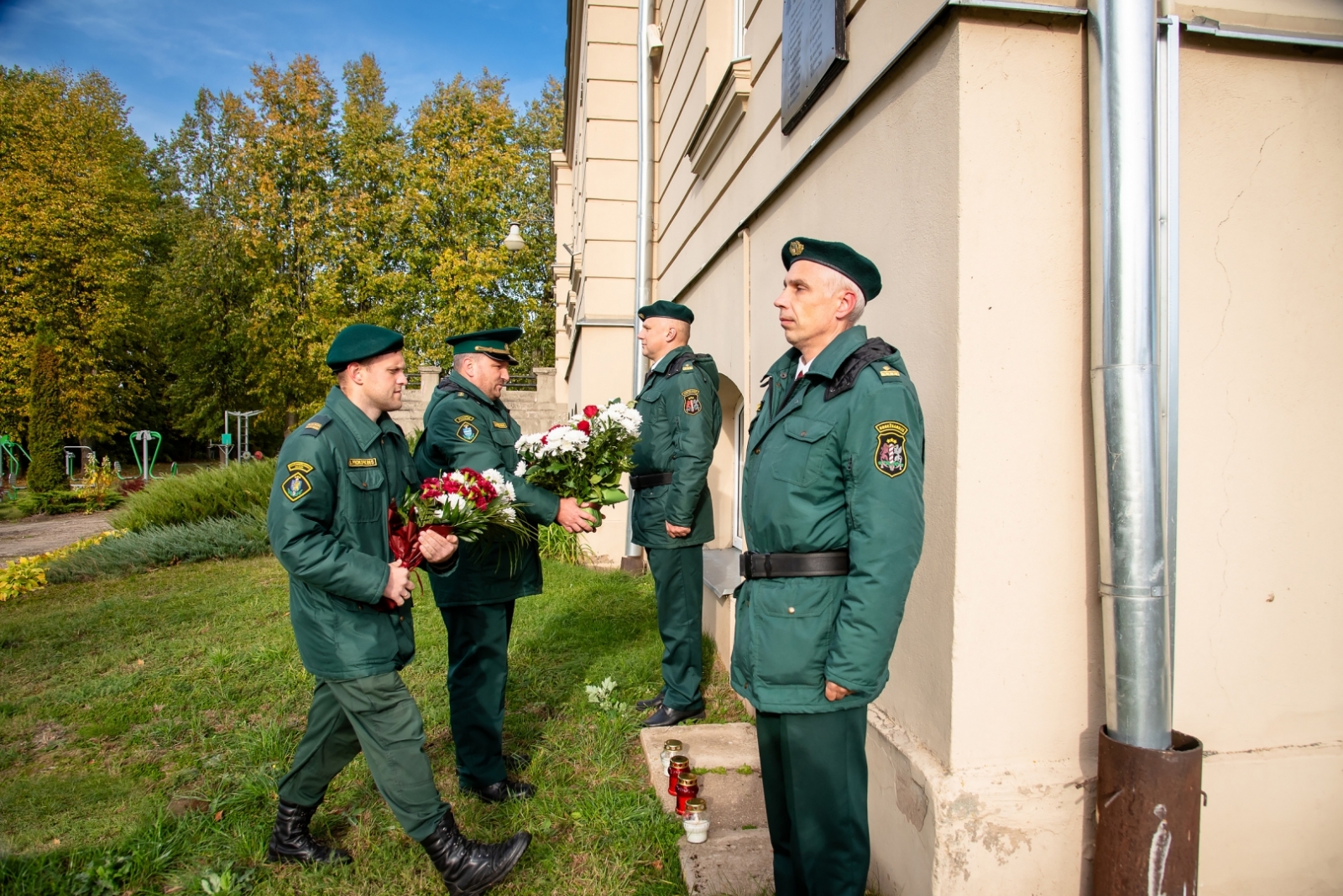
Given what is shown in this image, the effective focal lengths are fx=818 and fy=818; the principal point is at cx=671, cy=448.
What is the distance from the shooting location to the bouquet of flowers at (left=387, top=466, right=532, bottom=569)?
3.02 metres

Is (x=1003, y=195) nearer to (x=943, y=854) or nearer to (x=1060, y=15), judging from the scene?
(x=1060, y=15)

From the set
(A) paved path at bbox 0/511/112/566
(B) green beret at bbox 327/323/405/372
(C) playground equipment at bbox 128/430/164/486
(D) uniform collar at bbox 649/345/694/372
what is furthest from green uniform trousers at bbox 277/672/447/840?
(C) playground equipment at bbox 128/430/164/486

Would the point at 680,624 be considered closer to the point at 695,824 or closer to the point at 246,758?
the point at 695,824

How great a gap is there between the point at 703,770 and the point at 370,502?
76.0 inches

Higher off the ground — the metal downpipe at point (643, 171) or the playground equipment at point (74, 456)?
the metal downpipe at point (643, 171)

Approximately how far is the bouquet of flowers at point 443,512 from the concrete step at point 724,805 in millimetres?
1460

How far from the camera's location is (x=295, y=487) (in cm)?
269

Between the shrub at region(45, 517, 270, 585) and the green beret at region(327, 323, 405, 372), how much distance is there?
27.7ft

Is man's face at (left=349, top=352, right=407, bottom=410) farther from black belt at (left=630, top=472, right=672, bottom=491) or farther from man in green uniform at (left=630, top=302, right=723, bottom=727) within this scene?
black belt at (left=630, top=472, right=672, bottom=491)

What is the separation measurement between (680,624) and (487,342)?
1837 mm

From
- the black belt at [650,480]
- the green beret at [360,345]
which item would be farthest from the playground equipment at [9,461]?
the green beret at [360,345]

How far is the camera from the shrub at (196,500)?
11227 millimetres

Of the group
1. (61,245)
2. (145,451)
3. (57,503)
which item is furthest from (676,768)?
(61,245)

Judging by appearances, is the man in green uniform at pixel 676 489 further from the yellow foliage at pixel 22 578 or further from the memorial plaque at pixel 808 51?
the yellow foliage at pixel 22 578
